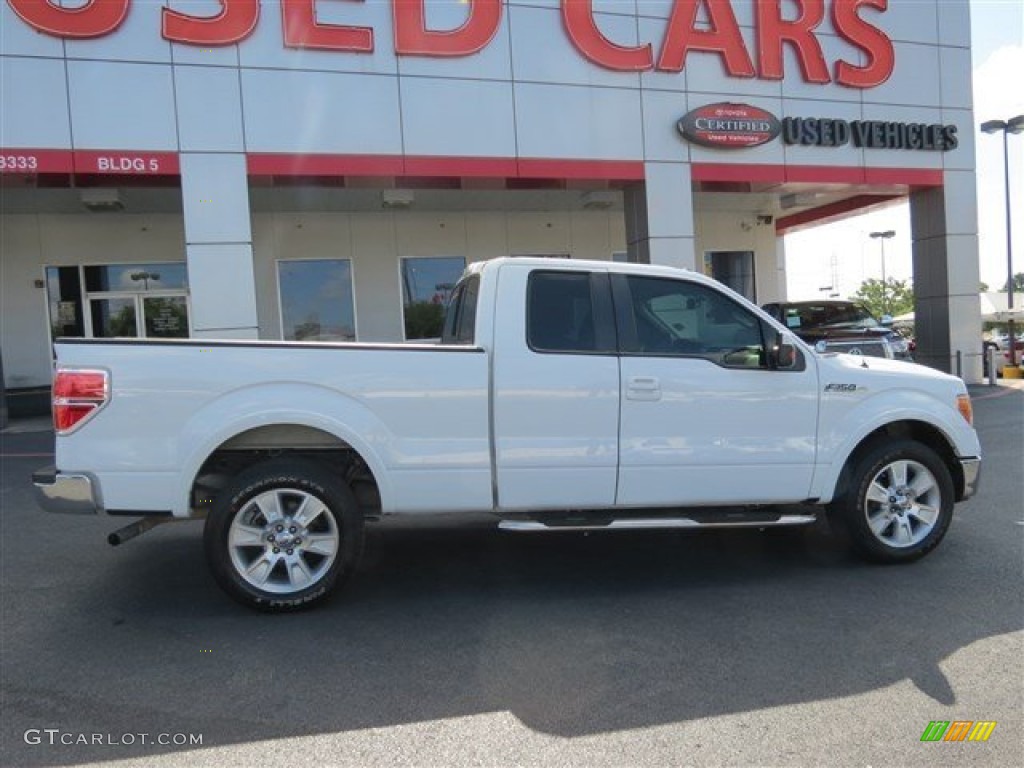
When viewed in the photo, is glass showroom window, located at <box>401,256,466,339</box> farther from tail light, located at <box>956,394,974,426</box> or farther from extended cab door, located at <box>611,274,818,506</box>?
tail light, located at <box>956,394,974,426</box>

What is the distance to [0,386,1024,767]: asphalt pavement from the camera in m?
3.14

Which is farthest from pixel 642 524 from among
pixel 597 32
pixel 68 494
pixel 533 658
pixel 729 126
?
pixel 729 126

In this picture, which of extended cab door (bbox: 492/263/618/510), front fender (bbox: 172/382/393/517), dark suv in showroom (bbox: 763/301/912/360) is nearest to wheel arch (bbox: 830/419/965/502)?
extended cab door (bbox: 492/263/618/510)

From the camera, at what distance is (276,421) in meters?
4.39

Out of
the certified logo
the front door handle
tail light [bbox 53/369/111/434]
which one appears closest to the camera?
tail light [bbox 53/369/111/434]

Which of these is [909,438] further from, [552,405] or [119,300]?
[119,300]

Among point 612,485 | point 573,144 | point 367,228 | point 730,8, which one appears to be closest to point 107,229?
point 367,228

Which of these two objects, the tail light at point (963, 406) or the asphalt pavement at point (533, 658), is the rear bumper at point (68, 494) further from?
the tail light at point (963, 406)

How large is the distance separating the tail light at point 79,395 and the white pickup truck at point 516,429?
2cm

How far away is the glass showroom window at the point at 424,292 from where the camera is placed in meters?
17.7

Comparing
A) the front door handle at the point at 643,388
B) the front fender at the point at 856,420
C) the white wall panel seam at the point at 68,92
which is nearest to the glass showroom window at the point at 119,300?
the white wall panel seam at the point at 68,92

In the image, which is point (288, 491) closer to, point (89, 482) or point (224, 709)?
point (89, 482)

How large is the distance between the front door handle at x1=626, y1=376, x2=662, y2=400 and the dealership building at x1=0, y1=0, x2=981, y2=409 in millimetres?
8630

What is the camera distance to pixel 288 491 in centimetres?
446
